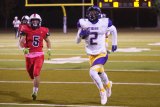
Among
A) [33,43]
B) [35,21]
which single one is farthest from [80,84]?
[35,21]

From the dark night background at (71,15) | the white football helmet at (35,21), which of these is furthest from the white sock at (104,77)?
the dark night background at (71,15)

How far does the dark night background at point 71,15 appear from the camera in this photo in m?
48.8

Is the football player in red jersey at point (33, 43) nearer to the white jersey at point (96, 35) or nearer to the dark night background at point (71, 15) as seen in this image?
the white jersey at point (96, 35)

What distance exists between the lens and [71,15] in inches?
2002

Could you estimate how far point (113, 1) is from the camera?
26781 millimetres

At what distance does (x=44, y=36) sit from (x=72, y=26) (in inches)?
1654

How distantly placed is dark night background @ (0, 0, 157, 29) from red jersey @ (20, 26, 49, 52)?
130 feet

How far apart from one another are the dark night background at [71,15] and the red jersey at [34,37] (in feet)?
130

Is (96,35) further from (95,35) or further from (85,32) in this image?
→ (85,32)

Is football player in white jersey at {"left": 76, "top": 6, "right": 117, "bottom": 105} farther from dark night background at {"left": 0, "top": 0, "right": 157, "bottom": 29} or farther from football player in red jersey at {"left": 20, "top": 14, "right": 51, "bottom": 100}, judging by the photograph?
dark night background at {"left": 0, "top": 0, "right": 157, "bottom": 29}

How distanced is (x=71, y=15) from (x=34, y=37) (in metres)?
42.3

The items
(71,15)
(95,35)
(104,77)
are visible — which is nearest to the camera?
→ (95,35)

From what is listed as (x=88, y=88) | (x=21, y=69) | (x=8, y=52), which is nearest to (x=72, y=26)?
(x=8, y=52)

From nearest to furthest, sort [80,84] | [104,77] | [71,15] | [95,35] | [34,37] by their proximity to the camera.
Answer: [95,35]
[104,77]
[34,37]
[80,84]
[71,15]
